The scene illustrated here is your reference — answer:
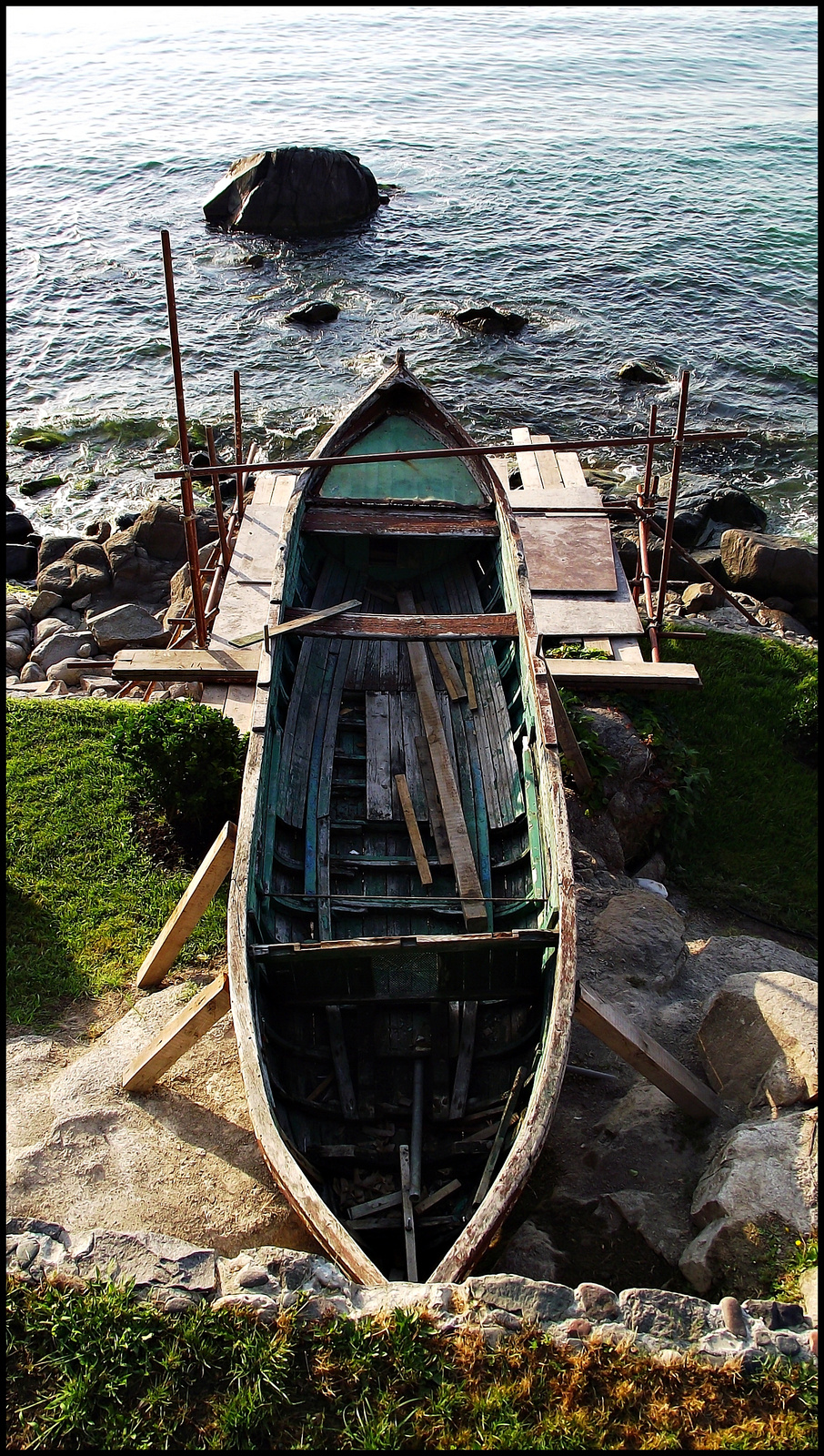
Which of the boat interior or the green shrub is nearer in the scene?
the boat interior

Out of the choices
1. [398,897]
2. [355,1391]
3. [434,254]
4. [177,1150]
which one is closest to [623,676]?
[398,897]

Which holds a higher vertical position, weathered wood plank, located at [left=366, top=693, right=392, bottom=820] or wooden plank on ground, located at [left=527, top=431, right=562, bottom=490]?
wooden plank on ground, located at [left=527, top=431, right=562, bottom=490]

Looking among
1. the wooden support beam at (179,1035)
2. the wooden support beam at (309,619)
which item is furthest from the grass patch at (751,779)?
the wooden support beam at (179,1035)

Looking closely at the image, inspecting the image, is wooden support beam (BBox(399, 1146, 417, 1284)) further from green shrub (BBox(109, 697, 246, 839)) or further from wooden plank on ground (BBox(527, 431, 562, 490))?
wooden plank on ground (BBox(527, 431, 562, 490))

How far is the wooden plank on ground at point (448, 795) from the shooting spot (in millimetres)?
6566

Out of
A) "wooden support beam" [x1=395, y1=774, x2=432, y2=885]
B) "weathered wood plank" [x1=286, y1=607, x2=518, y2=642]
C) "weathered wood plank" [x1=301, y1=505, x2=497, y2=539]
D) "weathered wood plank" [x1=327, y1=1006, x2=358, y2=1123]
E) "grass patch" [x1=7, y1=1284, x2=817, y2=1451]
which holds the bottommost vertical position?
"weathered wood plank" [x1=327, y1=1006, x2=358, y2=1123]

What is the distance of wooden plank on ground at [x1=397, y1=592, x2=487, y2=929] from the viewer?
21.5ft

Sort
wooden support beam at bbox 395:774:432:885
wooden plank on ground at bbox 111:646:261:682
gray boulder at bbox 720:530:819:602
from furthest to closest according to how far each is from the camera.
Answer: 1. gray boulder at bbox 720:530:819:602
2. wooden plank on ground at bbox 111:646:261:682
3. wooden support beam at bbox 395:774:432:885

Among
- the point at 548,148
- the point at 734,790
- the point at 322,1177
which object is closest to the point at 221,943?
the point at 322,1177

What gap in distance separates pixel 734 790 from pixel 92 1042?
→ 22.1 ft

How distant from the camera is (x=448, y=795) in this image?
24.1 ft

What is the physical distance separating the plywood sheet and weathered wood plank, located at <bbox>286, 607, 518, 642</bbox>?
107 inches

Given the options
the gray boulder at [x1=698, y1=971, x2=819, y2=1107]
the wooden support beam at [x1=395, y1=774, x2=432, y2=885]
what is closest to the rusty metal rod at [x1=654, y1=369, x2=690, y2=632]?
the wooden support beam at [x1=395, y1=774, x2=432, y2=885]

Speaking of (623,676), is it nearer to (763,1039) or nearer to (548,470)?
(763,1039)
